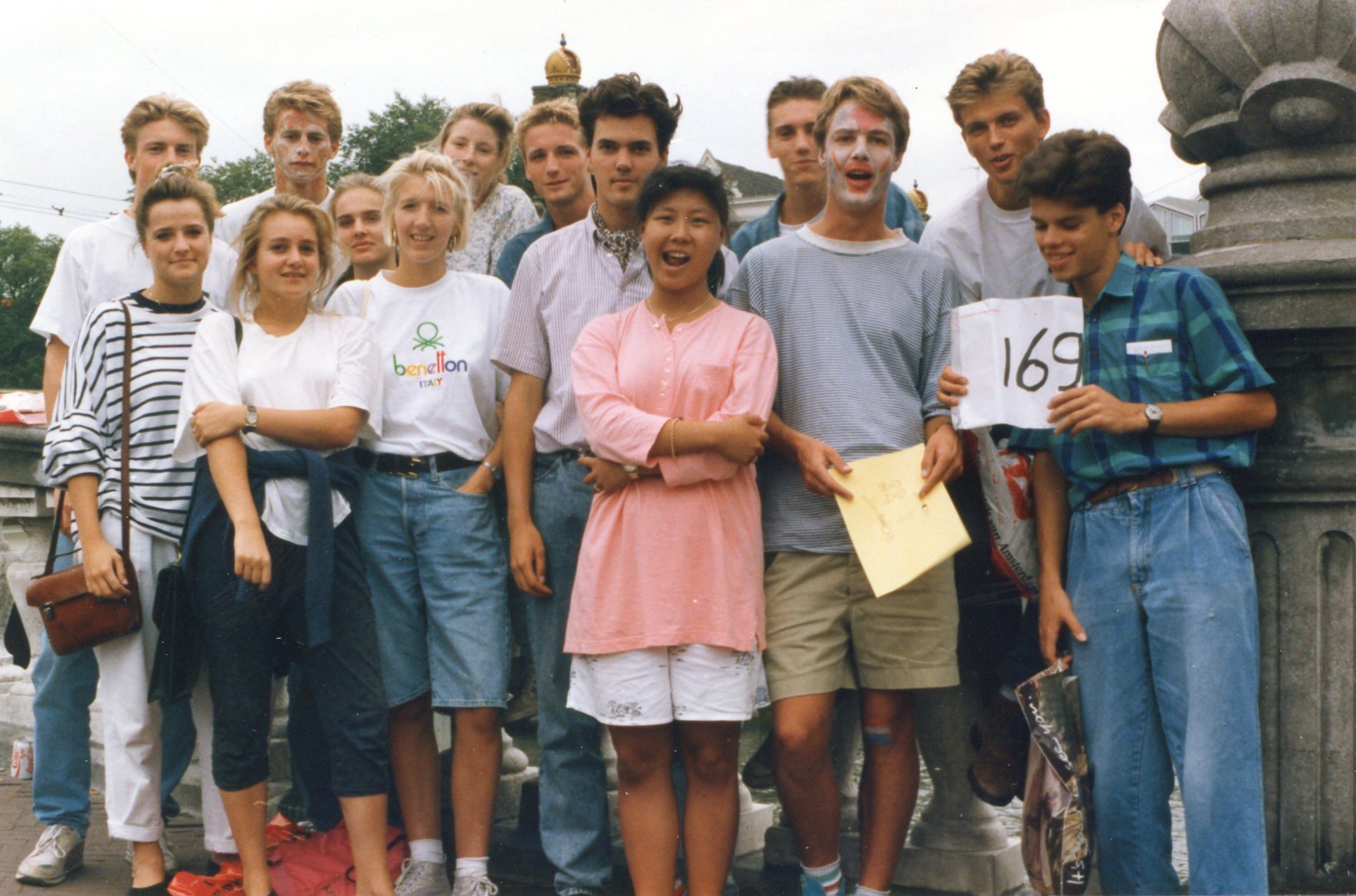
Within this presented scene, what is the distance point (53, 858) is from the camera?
4.65 m

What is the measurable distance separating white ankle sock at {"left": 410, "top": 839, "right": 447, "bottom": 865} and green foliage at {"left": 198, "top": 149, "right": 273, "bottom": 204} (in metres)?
54.0

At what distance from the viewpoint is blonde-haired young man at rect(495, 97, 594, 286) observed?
515 cm

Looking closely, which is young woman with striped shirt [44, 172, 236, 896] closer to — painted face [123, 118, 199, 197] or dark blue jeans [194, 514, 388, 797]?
dark blue jeans [194, 514, 388, 797]

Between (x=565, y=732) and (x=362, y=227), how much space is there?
1994 mm

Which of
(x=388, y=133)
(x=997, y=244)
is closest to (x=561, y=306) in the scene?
(x=997, y=244)

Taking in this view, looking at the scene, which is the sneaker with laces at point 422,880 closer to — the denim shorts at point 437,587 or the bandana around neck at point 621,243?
the denim shorts at point 437,587

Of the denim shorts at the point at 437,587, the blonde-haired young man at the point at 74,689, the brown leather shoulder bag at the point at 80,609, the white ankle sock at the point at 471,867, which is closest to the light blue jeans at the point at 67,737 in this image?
the blonde-haired young man at the point at 74,689

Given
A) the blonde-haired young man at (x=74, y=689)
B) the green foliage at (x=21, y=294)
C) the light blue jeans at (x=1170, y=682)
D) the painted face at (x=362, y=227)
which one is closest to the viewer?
the light blue jeans at (x=1170, y=682)

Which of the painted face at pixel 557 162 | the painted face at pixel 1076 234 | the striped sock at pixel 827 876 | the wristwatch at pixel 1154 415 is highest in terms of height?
the painted face at pixel 557 162

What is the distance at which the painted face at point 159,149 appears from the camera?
17.4ft

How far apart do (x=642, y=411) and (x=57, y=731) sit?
98.3 inches

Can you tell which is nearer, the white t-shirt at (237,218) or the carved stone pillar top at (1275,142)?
the carved stone pillar top at (1275,142)

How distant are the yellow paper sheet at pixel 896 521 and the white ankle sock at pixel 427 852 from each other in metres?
1.66

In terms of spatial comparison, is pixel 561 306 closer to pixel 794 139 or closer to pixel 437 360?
pixel 437 360
